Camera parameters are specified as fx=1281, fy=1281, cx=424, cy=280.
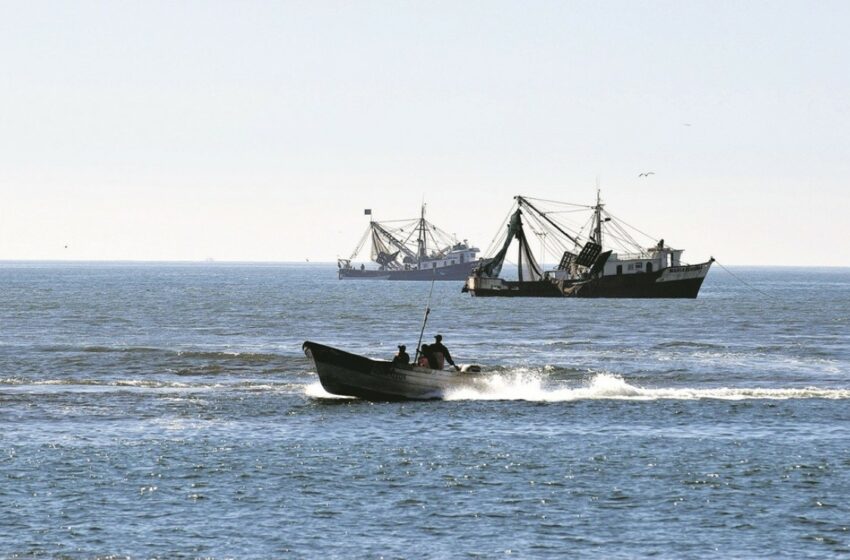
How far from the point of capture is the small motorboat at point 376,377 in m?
44.7

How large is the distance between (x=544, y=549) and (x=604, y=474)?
7384 millimetres

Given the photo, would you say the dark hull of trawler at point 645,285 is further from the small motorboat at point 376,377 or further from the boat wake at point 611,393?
the small motorboat at point 376,377

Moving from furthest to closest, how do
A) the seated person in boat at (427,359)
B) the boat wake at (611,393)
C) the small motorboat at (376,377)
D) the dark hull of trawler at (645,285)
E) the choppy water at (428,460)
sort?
the dark hull of trawler at (645,285) → the boat wake at (611,393) → the seated person in boat at (427,359) → the small motorboat at (376,377) → the choppy water at (428,460)

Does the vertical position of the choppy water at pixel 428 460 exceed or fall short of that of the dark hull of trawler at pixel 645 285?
it falls short

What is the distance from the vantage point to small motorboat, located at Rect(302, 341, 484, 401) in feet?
147

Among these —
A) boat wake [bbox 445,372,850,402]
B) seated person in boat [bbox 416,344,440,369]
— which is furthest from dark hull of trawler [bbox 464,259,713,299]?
seated person in boat [bbox 416,344,440,369]

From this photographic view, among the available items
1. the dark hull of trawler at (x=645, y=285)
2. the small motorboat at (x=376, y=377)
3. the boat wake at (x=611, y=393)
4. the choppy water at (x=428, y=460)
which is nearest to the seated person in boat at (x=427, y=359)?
the small motorboat at (x=376, y=377)

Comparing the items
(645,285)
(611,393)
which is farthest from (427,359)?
(645,285)

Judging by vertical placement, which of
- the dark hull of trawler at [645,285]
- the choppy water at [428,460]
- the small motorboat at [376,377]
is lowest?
the choppy water at [428,460]

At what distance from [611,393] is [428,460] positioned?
54.4 feet

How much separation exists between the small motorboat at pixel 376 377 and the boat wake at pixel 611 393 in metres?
0.88

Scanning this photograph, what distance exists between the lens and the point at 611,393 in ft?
158

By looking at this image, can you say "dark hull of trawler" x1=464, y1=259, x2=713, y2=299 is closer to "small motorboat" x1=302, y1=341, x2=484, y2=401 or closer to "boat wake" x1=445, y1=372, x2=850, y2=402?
"boat wake" x1=445, y1=372, x2=850, y2=402

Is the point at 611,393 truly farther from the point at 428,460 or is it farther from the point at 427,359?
the point at 428,460
